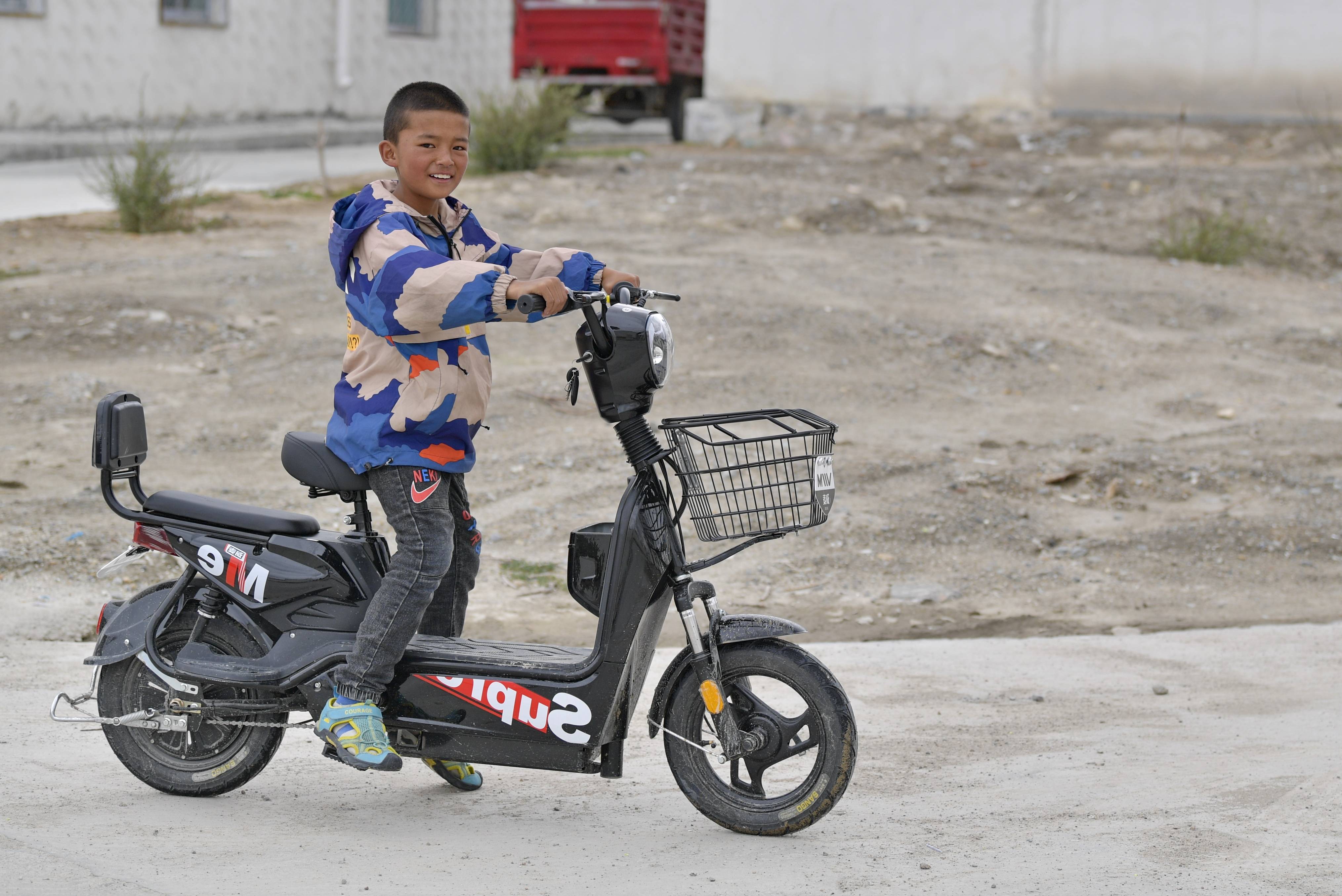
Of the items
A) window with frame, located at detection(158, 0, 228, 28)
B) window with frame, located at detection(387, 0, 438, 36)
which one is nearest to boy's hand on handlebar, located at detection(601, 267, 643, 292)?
window with frame, located at detection(158, 0, 228, 28)

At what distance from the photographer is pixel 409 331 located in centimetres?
316

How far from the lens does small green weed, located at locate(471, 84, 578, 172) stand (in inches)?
545

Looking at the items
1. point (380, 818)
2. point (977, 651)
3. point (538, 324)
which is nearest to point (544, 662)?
point (380, 818)

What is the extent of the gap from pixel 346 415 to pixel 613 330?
0.69 metres

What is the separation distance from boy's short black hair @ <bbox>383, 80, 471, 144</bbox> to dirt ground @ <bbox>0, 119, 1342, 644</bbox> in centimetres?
227

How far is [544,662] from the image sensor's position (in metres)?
3.42

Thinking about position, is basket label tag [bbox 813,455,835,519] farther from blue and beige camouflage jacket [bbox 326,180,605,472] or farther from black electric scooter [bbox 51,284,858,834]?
blue and beige camouflage jacket [bbox 326,180,605,472]

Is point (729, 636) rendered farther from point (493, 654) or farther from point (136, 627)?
point (136, 627)

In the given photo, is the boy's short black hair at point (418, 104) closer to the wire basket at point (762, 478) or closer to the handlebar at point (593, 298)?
the handlebar at point (593, 298)

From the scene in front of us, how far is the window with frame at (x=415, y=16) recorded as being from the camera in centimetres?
2230

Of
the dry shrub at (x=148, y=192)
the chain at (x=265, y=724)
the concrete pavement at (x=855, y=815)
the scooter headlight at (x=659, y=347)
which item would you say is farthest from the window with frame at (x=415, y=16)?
the scooter headlight at (x=659, y=347)

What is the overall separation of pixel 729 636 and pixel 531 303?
0.96m

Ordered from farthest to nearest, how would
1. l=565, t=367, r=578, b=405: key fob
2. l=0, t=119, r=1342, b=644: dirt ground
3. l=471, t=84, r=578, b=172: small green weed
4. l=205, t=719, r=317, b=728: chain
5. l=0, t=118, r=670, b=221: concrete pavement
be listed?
l=471, t=84, r=578, b=172: small green weed, l=0, t=118, r=670, b=221: concrete pavement, l=0, t=119, r=1342, b=644: dirt ground, l=205, t=719, r=317, b=728: chain, l=565, t=367, r=578, b=405: key fob

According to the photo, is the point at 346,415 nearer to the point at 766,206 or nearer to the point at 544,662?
the point at 544,662
